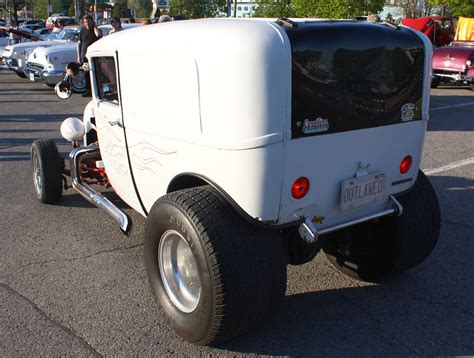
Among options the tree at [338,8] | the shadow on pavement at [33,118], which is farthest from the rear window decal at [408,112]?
the tree at [338,8]

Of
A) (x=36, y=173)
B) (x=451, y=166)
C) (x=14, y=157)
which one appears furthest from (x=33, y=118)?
(x=451, y=166)

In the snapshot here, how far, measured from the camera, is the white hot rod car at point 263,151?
2.66 meters

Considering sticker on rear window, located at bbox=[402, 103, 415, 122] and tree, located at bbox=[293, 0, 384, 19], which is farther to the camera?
tree, located at bbox=[293, 0, 384, 19]

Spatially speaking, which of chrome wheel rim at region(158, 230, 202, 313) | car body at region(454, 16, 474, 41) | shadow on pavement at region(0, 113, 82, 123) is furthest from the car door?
car body at region(454, 16, 474, 41)

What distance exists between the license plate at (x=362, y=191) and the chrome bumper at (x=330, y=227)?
11 centimetres

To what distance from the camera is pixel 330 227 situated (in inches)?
122

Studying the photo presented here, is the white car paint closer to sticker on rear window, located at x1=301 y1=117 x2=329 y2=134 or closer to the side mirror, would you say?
sticker on rear window, located at x1=301 y1=117 x2=329 y2=134

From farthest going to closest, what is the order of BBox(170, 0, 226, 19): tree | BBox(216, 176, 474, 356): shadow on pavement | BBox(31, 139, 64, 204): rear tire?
1. BBox(170, 0, 226, 19): tree
2. BBox(31, 139, 64, 204): rear tire
3. BBox(216, 176, 474, 356): shadow on pavement

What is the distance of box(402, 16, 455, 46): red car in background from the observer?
78.9 ft

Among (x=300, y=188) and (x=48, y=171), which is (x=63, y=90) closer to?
(x=48, y=171)

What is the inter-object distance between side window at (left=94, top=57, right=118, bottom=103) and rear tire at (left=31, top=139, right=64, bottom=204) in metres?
1.15

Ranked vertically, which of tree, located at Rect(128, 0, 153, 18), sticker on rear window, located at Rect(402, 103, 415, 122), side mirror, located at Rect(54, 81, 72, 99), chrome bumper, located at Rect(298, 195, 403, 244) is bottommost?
tree, located at Rect(128, 0, 153, 18)

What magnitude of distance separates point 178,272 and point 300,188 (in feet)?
3.12

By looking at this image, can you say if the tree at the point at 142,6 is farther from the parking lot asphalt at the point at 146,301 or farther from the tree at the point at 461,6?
the parking lot asphalt at the point at 146,301
